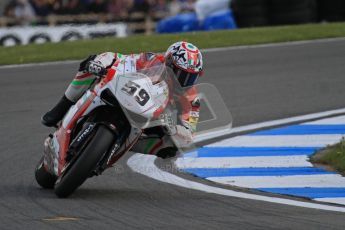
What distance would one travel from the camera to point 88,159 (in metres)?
7.05

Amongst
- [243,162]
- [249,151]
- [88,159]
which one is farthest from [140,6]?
[88,159]

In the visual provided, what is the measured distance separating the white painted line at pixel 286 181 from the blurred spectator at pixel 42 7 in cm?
1354

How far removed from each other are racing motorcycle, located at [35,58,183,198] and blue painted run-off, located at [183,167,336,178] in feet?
4.68

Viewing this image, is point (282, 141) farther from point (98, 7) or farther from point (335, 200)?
point (98, 7)

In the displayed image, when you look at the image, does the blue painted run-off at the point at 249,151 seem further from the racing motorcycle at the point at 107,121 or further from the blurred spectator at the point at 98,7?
the blurred spectator at the point at 98,7

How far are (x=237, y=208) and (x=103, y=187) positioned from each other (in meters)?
1.43

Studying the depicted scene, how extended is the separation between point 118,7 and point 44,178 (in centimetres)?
1436

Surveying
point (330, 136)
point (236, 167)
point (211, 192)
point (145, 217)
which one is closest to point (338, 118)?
point (330, 136)

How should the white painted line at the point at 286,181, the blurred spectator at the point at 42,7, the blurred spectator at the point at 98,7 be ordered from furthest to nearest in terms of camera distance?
the blurred spectator at the point at 98,7, the blurred spectator at the point at 42,7, the white painted line at the point at 286,181

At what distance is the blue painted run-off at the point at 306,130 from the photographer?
34.9 feet

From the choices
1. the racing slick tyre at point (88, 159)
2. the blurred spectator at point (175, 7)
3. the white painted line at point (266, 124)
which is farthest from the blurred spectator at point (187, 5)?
the racing slick tyre at point (88, 159)

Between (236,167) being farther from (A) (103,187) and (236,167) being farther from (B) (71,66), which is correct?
(B) (71,66)

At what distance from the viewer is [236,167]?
8938mm

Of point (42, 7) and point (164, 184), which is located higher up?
point (164, 184)
